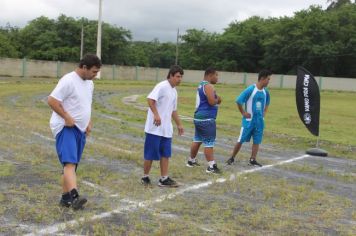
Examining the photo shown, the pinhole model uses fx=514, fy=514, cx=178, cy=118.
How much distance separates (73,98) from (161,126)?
5.49 feet

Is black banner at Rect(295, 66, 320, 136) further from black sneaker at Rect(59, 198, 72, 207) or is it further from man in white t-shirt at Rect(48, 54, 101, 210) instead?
black sneaker at Rect(59, 198, 72, 207)

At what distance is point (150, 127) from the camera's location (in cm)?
706

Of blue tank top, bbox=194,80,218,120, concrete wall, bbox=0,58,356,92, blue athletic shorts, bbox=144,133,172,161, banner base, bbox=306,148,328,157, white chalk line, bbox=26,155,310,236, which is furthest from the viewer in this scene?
concrete wall, bbox=0,58,356,92

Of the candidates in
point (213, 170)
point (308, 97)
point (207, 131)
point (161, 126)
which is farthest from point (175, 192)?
point (308, 97)

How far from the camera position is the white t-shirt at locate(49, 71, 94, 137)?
18.5 feet

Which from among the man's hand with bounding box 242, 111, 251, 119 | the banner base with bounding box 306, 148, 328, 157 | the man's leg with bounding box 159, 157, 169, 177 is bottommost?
the banner base with bounding box 306, 148, 328, 157

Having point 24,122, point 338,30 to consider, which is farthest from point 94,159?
point 338,30

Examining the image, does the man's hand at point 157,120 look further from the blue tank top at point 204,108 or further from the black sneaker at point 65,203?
the black sneaker at point 65,203

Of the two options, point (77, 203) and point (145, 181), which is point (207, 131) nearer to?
point (145, 181)

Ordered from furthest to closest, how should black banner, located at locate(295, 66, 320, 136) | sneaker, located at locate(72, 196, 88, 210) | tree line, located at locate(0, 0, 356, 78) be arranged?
1. tree line, located at locate(0, 0, 356, 78)
2. black banner, located at locate(295, 66, 320, 136)
3. sneaker, located at locate(72, 196, 88, 210)

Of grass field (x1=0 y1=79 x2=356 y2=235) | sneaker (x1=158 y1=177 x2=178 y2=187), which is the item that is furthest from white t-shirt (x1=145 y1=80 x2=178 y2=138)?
grass field (x1=0 y1=79 x2=356 y2=235)

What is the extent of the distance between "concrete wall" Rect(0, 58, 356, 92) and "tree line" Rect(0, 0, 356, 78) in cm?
874

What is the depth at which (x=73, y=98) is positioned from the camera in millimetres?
5719

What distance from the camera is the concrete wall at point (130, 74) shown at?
45844mm
